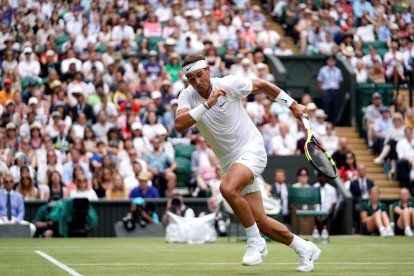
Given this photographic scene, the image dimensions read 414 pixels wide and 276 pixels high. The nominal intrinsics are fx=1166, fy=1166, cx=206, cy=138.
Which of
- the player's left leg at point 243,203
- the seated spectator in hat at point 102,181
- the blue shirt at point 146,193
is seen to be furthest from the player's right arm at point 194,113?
the seated spectator in hat at point 102,181

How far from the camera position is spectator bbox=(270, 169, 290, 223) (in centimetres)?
2200

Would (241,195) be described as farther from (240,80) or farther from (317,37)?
(317,37)

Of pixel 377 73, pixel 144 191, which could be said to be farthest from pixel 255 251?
pixel 377 73

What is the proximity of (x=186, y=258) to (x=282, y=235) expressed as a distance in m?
2.98

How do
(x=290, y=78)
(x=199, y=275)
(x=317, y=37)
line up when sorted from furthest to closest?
(x=317, y=37)
(x=290, y=78)
(x=199, y=275)

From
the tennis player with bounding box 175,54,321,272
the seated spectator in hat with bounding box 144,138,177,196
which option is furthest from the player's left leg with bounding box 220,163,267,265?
the seated spectator in hat with bounding box 144,138,177,196

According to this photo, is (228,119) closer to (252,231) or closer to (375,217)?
(252,231)

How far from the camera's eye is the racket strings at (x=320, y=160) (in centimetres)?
1112

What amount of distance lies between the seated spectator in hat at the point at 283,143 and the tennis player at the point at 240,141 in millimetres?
12815

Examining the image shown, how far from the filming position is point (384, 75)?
92.6ft

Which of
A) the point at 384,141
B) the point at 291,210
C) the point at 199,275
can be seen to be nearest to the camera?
the point at 199,275

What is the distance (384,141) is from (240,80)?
48.1 feet

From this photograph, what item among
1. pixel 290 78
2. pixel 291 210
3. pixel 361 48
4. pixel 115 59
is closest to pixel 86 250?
pixel 291 210

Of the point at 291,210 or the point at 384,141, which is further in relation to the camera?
the point at 384,141
